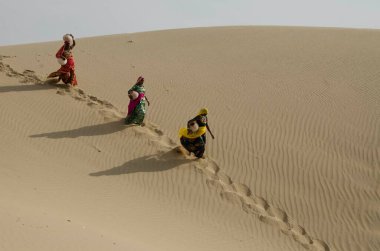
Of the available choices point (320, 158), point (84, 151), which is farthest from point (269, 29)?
point (84, 151)

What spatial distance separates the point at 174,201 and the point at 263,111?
4.99m

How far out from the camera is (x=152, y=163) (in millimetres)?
10234

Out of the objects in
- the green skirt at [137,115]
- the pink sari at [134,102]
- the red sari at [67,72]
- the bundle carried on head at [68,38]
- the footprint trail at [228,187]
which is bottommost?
the footprint trail at [228,187]

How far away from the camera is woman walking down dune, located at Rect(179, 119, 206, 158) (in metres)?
9.98

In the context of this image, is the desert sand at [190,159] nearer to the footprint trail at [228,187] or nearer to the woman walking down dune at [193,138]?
the footprint trail at [228,187]

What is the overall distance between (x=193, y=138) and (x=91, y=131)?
7.98ft

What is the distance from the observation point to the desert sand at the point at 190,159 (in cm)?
788

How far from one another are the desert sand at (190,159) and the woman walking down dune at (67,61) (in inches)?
10.0

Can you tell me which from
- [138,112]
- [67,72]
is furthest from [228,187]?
[67,72]

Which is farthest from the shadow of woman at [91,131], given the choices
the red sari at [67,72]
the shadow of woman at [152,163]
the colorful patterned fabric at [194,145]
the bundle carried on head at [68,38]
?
the bundle carried on head at [68,38]

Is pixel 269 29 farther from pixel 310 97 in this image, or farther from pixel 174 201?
pixel 174 201

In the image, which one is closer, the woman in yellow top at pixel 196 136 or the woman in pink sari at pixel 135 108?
the woman in yellow top at pixel 196 136

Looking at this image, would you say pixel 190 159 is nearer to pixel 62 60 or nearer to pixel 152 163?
pixel 152 163

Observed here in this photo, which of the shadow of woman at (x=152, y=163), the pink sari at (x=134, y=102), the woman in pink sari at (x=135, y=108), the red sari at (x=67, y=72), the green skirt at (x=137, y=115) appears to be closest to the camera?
the shadow of woman at (x=152, y=163)
